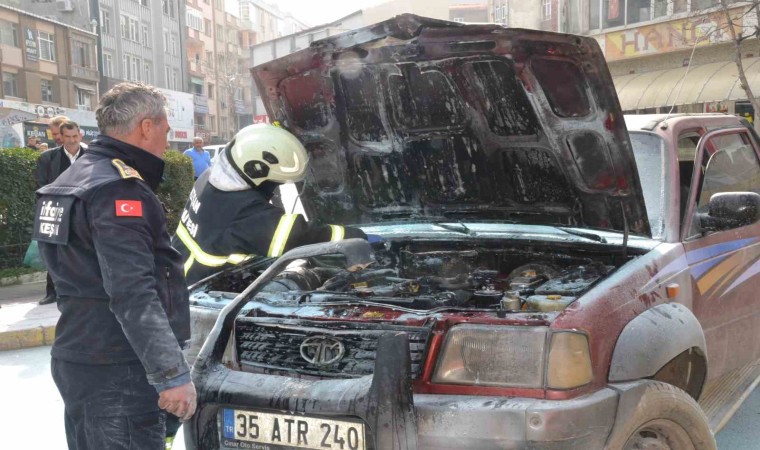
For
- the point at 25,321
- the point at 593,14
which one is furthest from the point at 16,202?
the point at 593,14

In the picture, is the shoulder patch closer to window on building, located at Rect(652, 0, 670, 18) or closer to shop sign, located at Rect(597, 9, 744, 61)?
shop sign, located at Rect(597, 9, 744, 61)

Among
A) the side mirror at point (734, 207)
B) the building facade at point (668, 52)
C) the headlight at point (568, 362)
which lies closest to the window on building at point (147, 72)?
the building facade at point (668, 52)

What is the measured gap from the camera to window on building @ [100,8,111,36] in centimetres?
4628

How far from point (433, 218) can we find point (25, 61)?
1593 inches

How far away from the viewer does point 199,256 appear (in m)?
3.82

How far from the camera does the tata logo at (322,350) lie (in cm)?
276

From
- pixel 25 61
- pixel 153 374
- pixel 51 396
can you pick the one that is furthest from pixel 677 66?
pixel 25 61

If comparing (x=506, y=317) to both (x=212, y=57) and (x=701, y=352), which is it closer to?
(x=701, y=352)

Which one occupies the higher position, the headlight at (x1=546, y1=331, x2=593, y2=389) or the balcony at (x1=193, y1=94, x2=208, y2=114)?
the balcony at (x1=193, y1=94, x2=208, y2=114)

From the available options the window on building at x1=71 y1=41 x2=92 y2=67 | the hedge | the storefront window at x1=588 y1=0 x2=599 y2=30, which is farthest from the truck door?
the window on building at x1=71 y1=41 x2=92 y2=67

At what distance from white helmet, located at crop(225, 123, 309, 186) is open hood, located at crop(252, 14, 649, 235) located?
0.83 feet

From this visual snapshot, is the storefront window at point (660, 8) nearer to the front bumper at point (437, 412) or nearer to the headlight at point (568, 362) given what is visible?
the headlight at point (568, 362)

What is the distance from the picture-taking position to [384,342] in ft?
8.02

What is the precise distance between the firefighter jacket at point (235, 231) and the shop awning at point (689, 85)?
14.1m
